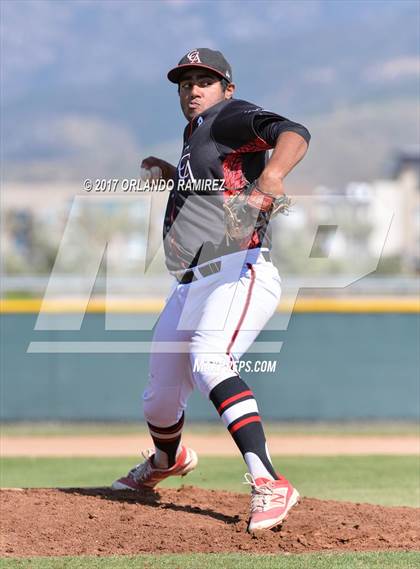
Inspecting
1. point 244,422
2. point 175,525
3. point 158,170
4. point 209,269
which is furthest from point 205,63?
point 175,525

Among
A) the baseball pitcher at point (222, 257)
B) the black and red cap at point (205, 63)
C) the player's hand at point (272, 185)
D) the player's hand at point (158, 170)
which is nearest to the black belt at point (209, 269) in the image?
the baseball pitcher at point (222, 257)

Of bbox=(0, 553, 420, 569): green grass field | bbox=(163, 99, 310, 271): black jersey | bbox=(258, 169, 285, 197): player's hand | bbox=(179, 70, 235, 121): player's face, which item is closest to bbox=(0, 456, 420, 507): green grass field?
bbox=(0, 553, 420, 569): green grass field

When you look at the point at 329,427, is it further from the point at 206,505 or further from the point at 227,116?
the point at 227,116

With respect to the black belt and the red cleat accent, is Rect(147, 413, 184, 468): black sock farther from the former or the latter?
the black belt

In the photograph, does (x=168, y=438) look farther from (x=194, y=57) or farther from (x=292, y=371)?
(x=292, y=371)

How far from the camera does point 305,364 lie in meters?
9.92

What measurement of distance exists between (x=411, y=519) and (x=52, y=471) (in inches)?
144

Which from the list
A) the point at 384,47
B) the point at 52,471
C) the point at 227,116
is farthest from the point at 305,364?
the point at 384,47

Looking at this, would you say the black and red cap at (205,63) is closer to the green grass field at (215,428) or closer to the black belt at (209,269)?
the black belt at (209,269)

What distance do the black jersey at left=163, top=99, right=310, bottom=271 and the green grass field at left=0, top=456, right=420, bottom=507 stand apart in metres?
2.21

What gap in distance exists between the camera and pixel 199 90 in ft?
15.3

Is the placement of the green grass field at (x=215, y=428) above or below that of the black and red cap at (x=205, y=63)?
above

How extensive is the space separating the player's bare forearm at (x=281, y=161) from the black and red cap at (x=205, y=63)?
0.77m

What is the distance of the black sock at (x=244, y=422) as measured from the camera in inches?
166
